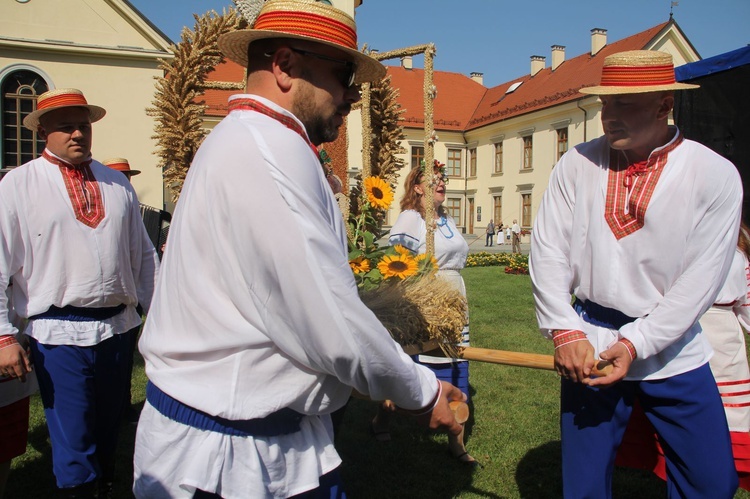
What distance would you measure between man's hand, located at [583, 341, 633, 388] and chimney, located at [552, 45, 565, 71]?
4057 cm

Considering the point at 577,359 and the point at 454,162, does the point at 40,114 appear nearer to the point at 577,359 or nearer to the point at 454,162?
the point at 577,359

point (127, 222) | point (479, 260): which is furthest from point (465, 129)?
point (127, 222)

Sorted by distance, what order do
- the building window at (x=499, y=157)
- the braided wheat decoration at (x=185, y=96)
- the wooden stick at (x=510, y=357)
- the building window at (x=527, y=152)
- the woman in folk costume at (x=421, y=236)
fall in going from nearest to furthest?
the wooden stick at (x=510, y=357) < the braided wheat decoration at (x=185, y=96) < the woman in folk costume at (x=421, y=236) < the building window at (x=527, y=152) < the building window at (x=499, y=157)

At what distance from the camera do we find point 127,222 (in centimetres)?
379

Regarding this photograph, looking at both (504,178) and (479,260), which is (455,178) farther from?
(479,260)

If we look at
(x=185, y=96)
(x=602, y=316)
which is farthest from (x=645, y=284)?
(x=185, y=96)

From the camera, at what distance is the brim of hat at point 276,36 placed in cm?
165

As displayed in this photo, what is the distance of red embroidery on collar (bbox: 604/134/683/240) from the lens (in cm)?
252

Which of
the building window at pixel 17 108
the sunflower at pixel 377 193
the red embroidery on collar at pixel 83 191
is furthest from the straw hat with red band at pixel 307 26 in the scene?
the building window at pixel 17 108

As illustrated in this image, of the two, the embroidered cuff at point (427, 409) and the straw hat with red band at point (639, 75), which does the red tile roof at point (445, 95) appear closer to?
the straw hat with red band at point (639, 75)

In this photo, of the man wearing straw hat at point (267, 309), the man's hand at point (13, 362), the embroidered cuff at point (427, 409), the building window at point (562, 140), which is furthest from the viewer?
the building window at point (562, 140)

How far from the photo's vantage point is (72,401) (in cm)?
339

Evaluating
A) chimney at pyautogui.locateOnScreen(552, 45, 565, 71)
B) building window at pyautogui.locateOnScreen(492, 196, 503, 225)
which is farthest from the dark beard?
chimney at pyautogui.locateOnScreen(552, 45, 565, 71)

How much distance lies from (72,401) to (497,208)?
39608 millimetres
